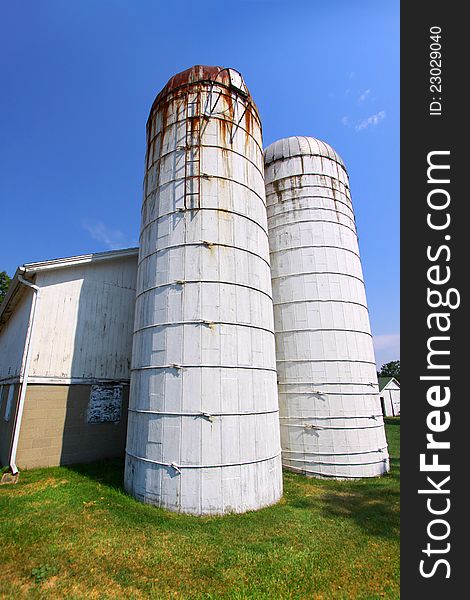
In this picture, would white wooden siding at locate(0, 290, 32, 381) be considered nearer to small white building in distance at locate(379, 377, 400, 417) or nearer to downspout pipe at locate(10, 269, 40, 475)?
downspout pipe at locate(10, 269, 40, 475)

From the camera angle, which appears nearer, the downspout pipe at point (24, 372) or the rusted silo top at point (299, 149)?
the downspout pipe at point (24, 372)

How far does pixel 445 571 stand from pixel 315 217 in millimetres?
11907

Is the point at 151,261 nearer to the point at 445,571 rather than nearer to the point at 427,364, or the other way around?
the point at 427,364

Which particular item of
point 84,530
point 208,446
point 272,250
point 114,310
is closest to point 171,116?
point 272,250

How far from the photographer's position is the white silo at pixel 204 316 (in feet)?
25.4

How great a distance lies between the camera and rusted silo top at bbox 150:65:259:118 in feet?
34.3

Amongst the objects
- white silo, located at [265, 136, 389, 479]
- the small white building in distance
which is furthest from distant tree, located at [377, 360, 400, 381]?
white silo, located at [265, 136, 389, 479]

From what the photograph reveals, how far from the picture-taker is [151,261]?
9.66 m

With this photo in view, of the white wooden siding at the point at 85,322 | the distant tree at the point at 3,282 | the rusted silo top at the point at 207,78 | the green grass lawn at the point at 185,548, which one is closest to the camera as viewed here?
the green grass lawn at the point at 185,548

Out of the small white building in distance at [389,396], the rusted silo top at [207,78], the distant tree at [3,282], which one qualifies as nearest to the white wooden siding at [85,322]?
the rusted silo top at [207,78]

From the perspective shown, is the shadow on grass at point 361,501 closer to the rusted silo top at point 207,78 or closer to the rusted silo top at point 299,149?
the rusted silo top at point 207,78

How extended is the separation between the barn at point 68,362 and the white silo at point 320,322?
21.4 feet

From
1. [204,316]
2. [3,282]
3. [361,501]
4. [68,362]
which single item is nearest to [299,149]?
[204,316]

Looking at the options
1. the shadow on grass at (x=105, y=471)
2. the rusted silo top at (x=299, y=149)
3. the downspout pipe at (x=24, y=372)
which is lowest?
the shadow on grass at (x=105, y=471)
